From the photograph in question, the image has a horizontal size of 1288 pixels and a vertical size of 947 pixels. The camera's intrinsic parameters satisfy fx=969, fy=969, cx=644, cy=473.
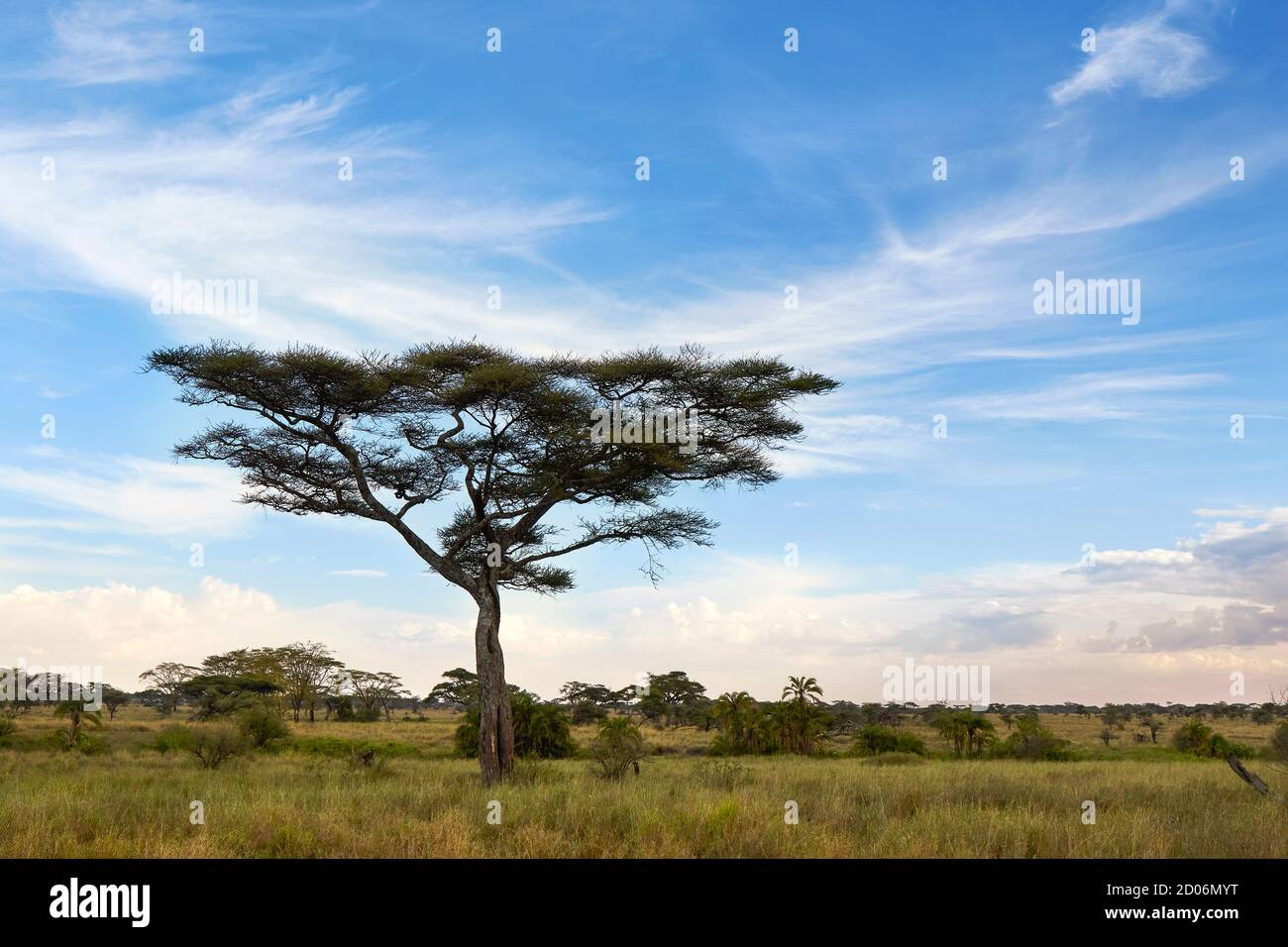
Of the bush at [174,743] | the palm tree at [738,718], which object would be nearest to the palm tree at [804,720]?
the palm tree at [738,718]

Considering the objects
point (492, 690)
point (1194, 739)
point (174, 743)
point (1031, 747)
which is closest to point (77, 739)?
point (174, 743)

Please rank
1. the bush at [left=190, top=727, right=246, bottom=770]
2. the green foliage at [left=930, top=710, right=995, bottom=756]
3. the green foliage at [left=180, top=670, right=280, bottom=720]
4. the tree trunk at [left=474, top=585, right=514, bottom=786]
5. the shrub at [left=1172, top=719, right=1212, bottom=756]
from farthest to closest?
the green foliage at [left=180, top=670, right=280, bottom=720] → the shrub at [left=1172, top=719, right=1212, bottom=756] → the green foliage at [left=930, top=710, right=995, bottom=756] → the bush at [left=190, top=727, right=246, bottom=770] → the tree trunk at [left=474, top=585, right=514, bottom=786]

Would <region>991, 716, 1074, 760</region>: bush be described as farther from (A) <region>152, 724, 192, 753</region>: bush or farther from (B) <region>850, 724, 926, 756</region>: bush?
(A) <region>152, 724, 192, 753</region>: bush

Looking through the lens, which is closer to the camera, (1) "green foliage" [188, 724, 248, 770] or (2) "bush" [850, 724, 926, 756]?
(1) "green foliage" [188, 724, 248, 770]

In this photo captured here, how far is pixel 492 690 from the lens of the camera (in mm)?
20141

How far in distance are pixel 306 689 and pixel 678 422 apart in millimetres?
58815

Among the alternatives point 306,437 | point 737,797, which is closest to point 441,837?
point 737,797

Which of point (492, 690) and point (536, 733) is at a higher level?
point (492, 690)

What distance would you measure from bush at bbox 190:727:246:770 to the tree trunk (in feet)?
28.8

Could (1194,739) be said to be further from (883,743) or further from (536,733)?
(536,733)

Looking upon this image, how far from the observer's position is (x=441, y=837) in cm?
1030

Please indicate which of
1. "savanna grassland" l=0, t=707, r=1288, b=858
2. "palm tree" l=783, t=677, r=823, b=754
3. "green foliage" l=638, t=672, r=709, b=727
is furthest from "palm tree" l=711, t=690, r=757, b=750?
"green foliage" l=638, t=672, r=709, b=727

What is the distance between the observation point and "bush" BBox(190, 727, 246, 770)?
2486cm

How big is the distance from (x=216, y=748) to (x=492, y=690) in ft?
32.6
